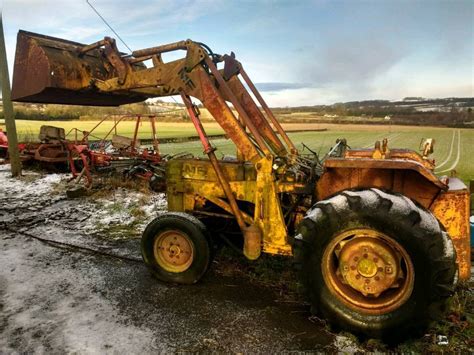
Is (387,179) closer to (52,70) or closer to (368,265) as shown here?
(368,265)

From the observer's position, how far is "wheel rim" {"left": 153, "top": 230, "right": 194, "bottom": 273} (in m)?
4.32

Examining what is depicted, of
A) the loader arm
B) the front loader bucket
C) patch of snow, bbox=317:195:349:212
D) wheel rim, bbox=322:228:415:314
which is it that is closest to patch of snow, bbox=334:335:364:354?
wheel rim, bbox=322:228:415:314

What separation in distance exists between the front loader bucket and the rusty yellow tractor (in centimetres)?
1

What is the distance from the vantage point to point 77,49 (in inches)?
185

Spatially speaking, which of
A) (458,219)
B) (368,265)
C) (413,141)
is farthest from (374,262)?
(413,141)

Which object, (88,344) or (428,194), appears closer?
(88,344)

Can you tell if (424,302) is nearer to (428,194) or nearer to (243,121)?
(428,194)

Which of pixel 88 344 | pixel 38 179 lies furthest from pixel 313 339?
pixel 38 179

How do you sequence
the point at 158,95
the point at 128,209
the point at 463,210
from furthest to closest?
the point at 128,209 < the point at 158,95 < the point at 463,210

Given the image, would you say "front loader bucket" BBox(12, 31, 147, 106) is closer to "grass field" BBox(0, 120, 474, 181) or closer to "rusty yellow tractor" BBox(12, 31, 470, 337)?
"rusty yellow tractor" BBox(12, 31, 470, 337)

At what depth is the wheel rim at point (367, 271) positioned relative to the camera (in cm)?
312

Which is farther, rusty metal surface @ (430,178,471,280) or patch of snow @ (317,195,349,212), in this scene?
rusty metal surface @ (430,178,471,280)

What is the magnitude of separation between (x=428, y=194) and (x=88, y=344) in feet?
10.6

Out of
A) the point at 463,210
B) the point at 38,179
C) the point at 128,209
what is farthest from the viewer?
the point at 38,179
